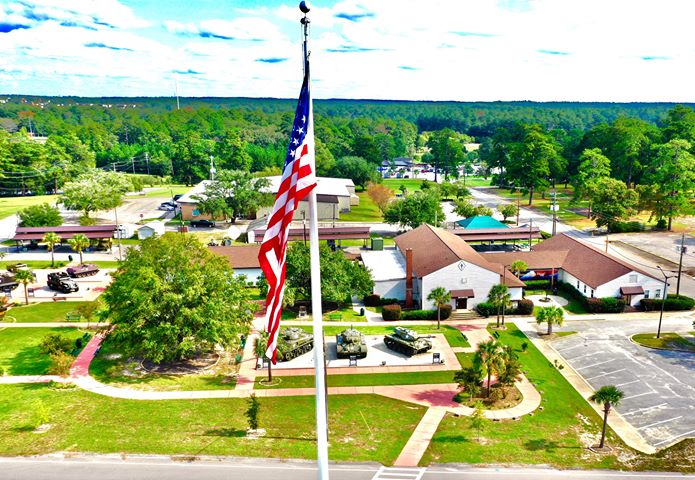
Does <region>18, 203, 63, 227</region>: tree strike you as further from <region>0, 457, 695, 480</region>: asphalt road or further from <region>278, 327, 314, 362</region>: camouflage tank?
<region>0, 457, 695, 480</region>: asphalt road

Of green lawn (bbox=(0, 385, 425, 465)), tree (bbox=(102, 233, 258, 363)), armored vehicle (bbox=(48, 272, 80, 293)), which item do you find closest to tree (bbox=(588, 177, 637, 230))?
green lawn (bbox=(0, 385, 425, 465))

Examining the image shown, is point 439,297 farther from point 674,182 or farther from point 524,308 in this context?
point 674,182

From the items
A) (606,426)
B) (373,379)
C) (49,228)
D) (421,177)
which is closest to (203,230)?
(49,228)

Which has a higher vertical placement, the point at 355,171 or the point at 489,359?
the point at 355,171

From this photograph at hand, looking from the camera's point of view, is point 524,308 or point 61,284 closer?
point 524,308

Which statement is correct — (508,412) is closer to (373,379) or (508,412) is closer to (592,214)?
(373,379)

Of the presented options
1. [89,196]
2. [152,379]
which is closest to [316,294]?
[152,379]
